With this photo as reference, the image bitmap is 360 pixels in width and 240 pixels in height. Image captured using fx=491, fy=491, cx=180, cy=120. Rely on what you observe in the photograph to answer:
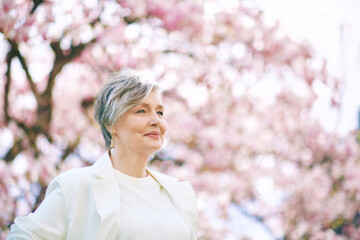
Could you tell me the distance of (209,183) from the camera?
512 cm

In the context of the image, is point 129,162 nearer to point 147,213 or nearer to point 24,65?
point 147,213

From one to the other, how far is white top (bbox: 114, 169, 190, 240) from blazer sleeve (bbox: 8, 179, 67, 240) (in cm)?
19

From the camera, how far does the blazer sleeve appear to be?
1520 mm

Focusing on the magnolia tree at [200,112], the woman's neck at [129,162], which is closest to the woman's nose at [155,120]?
the woman's neck at [129,162]

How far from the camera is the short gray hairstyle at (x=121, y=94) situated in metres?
1.74

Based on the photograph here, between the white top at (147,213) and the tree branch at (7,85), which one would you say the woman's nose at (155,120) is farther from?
the tree branch at (7,85)

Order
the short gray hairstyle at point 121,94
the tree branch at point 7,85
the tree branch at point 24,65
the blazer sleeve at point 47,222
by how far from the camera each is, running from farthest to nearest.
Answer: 1. the tree branch at point 7,85
2. the tree branch at point 24,65
3. the short gray hairstyle at point 121,94
4. the blazer sleeve at point 47,222

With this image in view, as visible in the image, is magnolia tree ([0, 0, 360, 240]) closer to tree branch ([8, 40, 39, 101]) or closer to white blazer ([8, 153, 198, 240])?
tree branch ([8, 40, 39, 101])

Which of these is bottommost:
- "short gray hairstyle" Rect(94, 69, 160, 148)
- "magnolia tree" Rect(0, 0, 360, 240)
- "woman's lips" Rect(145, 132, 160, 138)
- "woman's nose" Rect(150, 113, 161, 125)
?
"magnolia tree" Rect(0, 0, 360, 240)

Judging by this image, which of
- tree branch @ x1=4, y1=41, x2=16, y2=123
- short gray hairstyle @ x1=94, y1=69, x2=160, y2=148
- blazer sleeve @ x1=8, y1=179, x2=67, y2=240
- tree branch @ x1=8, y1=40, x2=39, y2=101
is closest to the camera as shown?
blazer sleeve @ x1=8, y1=179, x2=67, y2=240

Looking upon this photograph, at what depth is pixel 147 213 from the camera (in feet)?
5.52

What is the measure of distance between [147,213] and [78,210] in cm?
23

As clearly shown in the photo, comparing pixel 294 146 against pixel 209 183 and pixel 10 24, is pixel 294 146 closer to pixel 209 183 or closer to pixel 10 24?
pixel 209 183

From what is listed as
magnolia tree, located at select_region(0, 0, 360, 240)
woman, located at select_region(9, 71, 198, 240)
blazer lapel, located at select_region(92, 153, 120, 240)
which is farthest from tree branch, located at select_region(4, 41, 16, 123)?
blazer lapel, located at select_region(92, 153, 120, 240)
